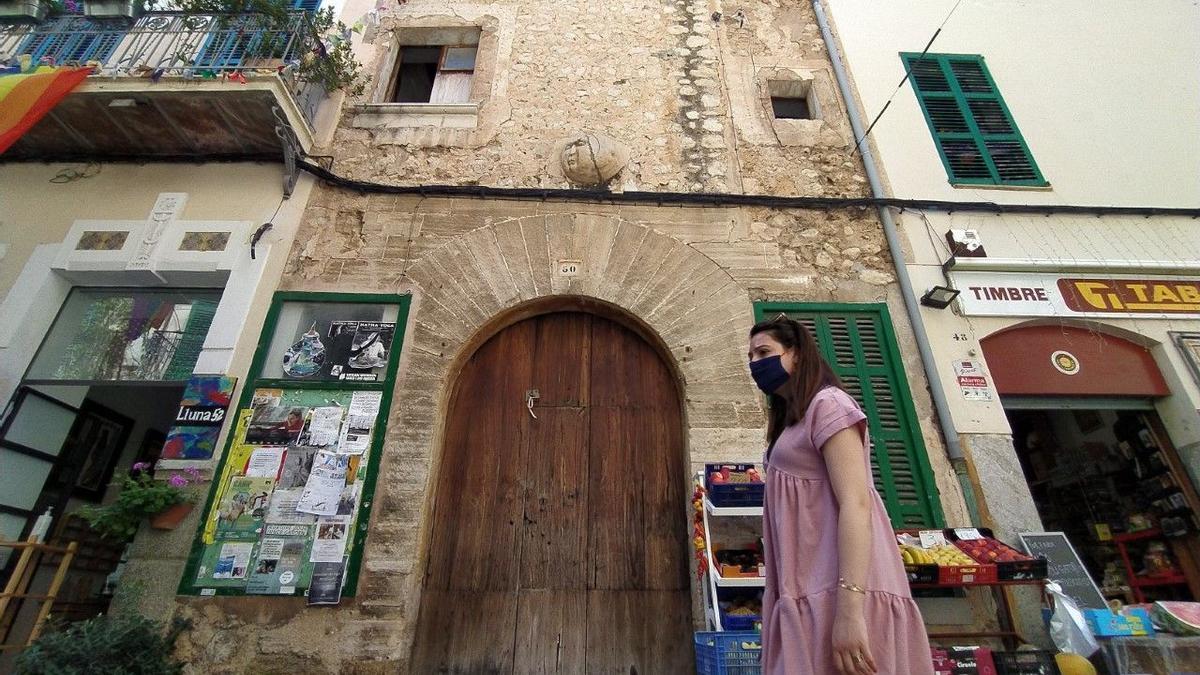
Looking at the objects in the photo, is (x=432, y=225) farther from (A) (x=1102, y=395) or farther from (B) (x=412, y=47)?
(A) (x=1102, y=395)

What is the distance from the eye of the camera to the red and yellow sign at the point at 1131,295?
4895 mm

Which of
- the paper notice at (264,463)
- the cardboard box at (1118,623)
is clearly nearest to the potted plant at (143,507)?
the paper notice at (264,463)

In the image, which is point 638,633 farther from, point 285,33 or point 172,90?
point 285,33

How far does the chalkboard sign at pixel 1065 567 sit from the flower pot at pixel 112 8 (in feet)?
31.2

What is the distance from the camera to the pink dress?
5.51 feet

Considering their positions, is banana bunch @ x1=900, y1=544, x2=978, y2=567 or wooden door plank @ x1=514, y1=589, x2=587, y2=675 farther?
wooden door plank @ x1=514, y1=589, x2=587, y2=675

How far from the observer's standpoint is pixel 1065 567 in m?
3.75

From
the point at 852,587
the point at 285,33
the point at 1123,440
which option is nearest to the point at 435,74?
the point at 285,33

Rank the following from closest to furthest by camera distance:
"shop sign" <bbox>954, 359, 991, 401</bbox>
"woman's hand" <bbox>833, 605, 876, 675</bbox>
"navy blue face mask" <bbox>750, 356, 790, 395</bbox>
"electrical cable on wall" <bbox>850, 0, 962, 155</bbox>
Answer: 1. "woman's hand" <bbox>833, 605, 876, 675</bbox>
2. "navy blue face mask" <bbox>750, 356, 790, 395</bbox>
3. "shop sign" <bbox>954, 359, 991, 401</bbox>
4. "electrical cable on wall" <bbox>850, 0, 962, 155</bbox>

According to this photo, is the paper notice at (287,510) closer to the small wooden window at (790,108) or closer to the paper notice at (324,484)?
the paper notice at (324,484)

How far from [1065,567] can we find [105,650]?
20.1 feet

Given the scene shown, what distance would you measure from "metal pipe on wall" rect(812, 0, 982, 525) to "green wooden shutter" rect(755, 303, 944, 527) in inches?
9.0

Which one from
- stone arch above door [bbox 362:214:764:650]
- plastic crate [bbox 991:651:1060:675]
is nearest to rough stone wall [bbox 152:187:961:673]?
stone arch above door [bbox 362:214:764:650]

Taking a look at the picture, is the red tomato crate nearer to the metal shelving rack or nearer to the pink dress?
the metal shelving rack
